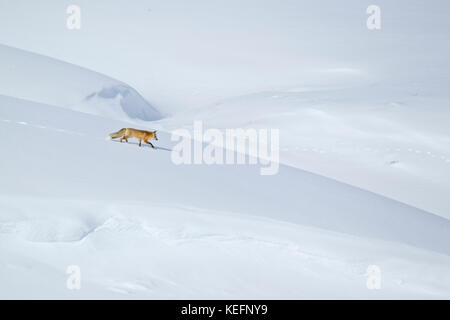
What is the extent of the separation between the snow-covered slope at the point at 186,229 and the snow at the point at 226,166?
14 millimetres

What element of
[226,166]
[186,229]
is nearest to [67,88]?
[226,166]

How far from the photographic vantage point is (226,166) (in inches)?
198

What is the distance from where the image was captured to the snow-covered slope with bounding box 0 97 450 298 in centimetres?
315

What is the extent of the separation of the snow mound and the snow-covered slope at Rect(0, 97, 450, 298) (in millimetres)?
1380

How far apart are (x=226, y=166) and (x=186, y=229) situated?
4.77ft

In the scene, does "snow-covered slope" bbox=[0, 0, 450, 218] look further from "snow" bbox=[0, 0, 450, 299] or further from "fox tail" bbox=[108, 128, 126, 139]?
"fox tail" bbox=[108, 128, 126, 139]

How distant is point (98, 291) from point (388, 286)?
1.84 m

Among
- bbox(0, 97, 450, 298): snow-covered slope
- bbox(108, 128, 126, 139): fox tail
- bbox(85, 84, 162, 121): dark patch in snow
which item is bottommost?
bbox(0, 97, 450, 298): snow-covered slope

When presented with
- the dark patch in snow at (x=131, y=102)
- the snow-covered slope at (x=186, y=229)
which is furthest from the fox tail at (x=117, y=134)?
the dark patch in snow at (x=131, y=102)

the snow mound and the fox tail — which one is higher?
the snow mound

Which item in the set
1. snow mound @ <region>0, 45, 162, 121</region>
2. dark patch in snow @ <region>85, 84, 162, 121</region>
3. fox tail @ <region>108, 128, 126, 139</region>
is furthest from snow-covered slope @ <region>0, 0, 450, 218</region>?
fox tail @ <region>108, 128, 126, 139</region>

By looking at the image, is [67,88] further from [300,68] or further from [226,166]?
[300,68]

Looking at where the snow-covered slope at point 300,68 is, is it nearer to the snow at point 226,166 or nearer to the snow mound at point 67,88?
the snow at point 226,166
